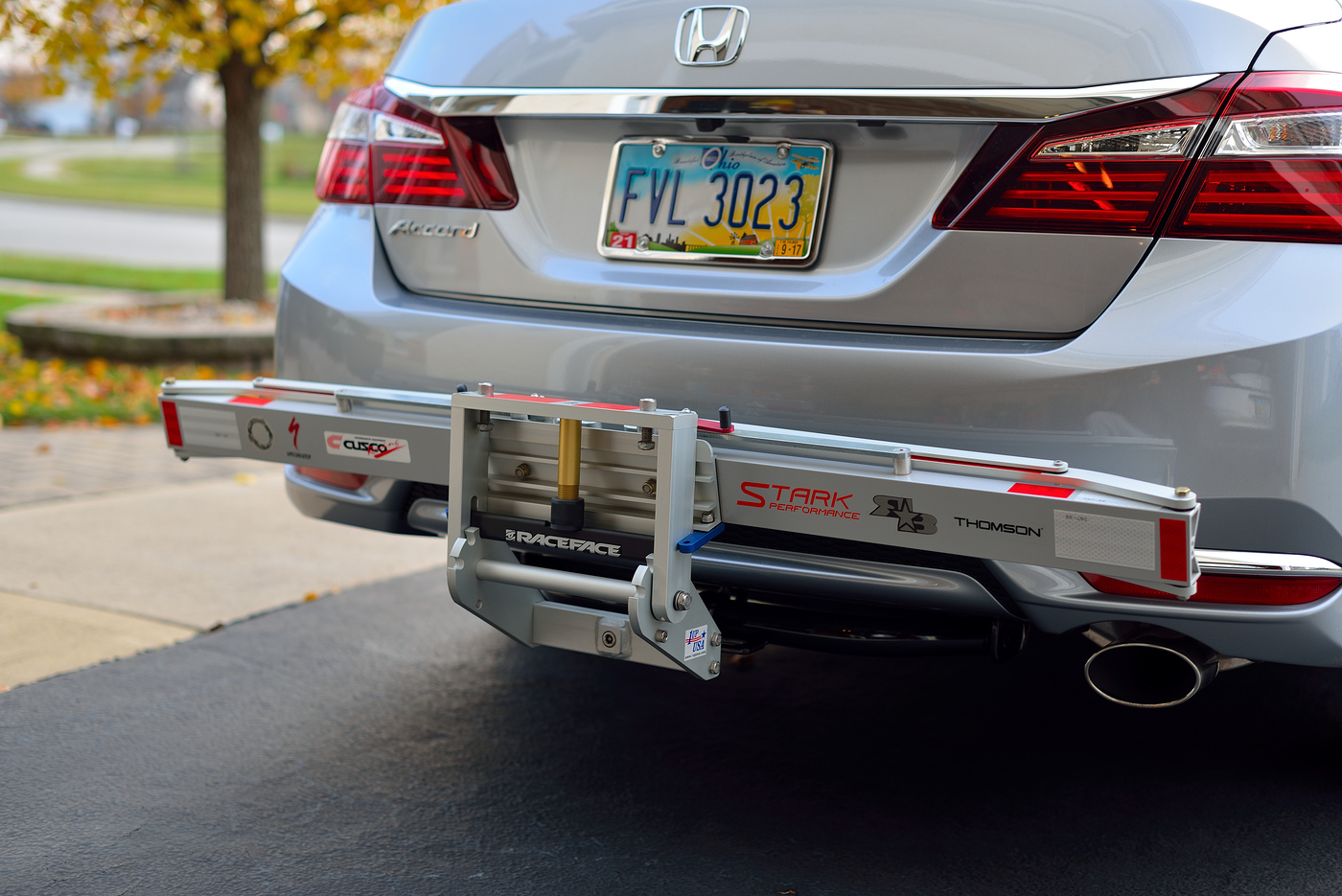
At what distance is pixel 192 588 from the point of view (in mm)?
3996

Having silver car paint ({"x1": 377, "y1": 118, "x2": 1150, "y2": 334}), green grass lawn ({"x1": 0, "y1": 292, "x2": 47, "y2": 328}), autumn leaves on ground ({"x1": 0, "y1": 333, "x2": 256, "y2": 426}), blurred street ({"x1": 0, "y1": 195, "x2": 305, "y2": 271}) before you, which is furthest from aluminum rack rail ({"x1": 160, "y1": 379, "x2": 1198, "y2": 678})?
blurred street ({"x1": 0, "y1": 195, "x2": 305, "y2": 271})

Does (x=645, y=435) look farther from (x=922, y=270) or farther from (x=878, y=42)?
(x=878, y=42)

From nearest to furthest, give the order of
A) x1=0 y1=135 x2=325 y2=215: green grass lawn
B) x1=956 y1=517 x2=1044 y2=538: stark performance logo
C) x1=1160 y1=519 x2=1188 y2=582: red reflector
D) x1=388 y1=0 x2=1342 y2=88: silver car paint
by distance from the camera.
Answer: x1=1160 y1=519 x2=1188 y2=582: red reflector → x1=956 y1=517 x2=1044 y2=538: stark performance logo → x1=388 y1=0 x2=1342 y2=88: silver car paint → x1=0 y1=135 x2=325 y2=215: green grass lawn

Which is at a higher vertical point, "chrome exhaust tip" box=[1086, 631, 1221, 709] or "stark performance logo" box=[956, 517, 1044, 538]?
"stark performance logo" box=[956, 517, 1044, 538]

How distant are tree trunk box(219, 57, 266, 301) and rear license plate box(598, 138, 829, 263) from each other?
7127mm

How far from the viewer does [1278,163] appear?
1986 millimetres

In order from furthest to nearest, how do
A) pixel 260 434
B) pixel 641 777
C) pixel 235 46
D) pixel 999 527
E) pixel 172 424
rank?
pixel 235 46 → pixel 641 777 → pixel 172 424 → pixel 260 434 → pixel 999 527

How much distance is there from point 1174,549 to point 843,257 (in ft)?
2.53

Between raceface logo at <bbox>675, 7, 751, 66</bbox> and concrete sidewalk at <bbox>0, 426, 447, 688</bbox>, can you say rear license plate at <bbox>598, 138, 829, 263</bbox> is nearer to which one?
raceface logo at <bbox>675, 7, 751, 66</bbox>

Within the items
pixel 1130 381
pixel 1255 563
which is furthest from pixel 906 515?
pixel 1255 563

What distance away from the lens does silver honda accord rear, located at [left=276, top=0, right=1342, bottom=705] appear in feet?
6.54

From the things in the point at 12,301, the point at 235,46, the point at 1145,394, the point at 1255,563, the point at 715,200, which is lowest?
the point at 12,301

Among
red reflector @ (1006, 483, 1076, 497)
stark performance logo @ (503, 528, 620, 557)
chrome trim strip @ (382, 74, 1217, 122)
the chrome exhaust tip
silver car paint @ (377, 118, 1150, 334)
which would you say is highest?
chrome trim strip @ (382, 74, 1217, 122)

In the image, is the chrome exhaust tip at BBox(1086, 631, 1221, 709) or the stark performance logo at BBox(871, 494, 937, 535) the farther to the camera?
the chrome exhaust tip at BBox(1086, 631, 1221, 709)
